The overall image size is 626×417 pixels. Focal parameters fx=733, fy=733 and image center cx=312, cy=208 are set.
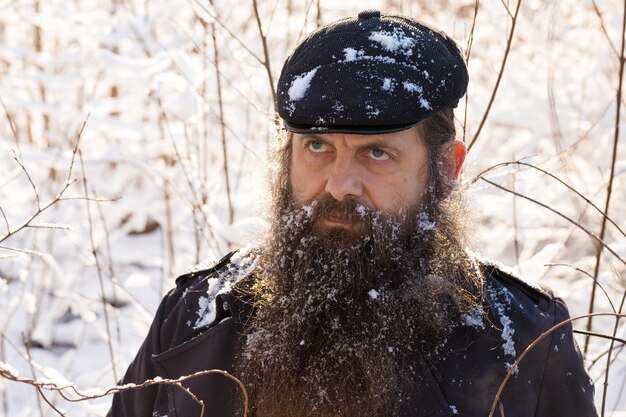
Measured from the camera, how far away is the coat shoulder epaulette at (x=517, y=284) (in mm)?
2176

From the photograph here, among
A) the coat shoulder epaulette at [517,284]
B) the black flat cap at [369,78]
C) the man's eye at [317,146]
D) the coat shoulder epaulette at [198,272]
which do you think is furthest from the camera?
the coat shoulder epaulette at [198,272]

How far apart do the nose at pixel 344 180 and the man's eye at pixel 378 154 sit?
54 millimetres

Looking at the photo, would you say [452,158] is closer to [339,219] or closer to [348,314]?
[339,219]

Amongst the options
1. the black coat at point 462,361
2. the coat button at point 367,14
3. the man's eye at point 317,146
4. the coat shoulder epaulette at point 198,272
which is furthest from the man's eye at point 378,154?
the coat shoulder epaulette at point 198,272

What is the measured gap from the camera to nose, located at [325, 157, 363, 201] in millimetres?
1984

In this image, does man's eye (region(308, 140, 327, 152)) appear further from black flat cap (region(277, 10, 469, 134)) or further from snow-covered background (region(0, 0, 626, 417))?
snow-covered background (region(0, 0, 626, 417))

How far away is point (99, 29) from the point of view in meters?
3.96

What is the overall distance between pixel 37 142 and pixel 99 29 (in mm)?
1695

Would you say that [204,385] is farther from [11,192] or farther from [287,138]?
[11,192]

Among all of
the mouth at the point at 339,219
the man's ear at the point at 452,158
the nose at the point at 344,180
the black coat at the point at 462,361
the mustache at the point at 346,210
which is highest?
the man's ear at the point at 452,158

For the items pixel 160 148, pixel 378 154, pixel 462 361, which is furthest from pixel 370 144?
pixel 160 148

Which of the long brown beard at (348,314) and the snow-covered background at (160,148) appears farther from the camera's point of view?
the snow-covered background at (160,148)

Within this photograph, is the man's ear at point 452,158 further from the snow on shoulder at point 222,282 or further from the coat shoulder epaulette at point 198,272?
the coat shoulder epaulette at point 198,272

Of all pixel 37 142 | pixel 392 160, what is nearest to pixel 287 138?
pixel 392 160
